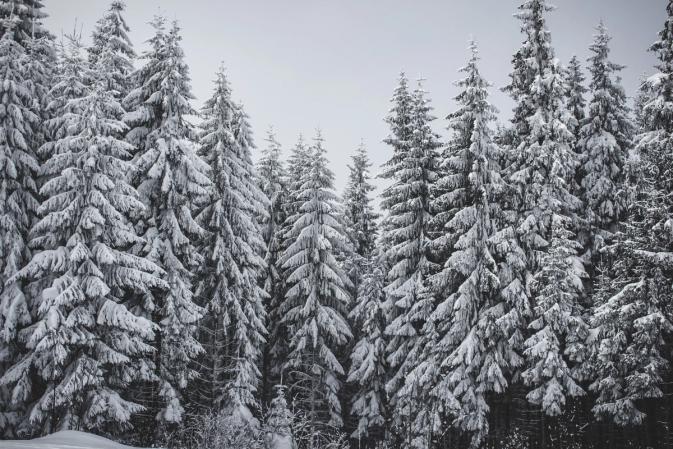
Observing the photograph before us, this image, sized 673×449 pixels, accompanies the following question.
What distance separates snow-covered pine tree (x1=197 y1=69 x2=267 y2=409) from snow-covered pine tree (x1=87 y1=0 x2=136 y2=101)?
4135 mm

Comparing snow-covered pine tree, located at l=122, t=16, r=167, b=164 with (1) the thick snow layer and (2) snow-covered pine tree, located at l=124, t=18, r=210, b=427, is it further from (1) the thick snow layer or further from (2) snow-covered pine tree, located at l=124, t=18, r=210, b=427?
(1) the thick snow layer

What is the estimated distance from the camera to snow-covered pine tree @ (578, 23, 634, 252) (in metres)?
23.2

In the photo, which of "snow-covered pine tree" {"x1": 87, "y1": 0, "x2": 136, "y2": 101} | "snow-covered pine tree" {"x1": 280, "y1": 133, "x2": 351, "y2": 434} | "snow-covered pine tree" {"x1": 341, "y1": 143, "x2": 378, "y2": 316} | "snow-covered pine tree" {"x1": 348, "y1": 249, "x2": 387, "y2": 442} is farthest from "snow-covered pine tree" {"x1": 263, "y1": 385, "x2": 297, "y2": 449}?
"snow-covered pine tree" {"x1": 341, "y1": 143, "x2": 378, "y2": 316}

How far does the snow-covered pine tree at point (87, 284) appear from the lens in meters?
15.9

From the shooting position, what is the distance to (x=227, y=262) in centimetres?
2358

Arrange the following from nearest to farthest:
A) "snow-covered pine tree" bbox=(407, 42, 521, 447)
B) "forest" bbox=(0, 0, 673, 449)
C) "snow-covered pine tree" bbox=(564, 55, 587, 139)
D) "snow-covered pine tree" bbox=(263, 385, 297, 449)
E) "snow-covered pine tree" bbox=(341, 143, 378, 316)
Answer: "snow-covered pine tree" bbox=(263, 385, 297, 449) → "forest" bbox=(0, 0, 673, 449) → "snow-covered pine tree" bbox=(407, 42, 521, 447) → "snow-covered pine tree" bbox=(564, 55, 587, 139) → "snow-covered pine tree" bbox=(341, 143, 378, 316)

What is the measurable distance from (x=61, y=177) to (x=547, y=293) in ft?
61.3

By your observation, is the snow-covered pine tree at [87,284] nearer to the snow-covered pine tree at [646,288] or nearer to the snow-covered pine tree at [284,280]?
the snow-covered pine tree at [284,280]

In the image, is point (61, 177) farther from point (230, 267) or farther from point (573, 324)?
point (573, 324)

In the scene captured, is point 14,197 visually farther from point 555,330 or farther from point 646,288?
point 646,288

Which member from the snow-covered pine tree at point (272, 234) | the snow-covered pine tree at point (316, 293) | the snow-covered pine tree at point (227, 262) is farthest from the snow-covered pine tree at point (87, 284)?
the snow-covered pine tree at point (272, 234)

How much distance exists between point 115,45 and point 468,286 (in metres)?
18.5

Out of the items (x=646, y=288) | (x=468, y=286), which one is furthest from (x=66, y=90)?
(x=646, y=288)

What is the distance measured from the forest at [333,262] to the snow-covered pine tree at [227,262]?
0.47ft
